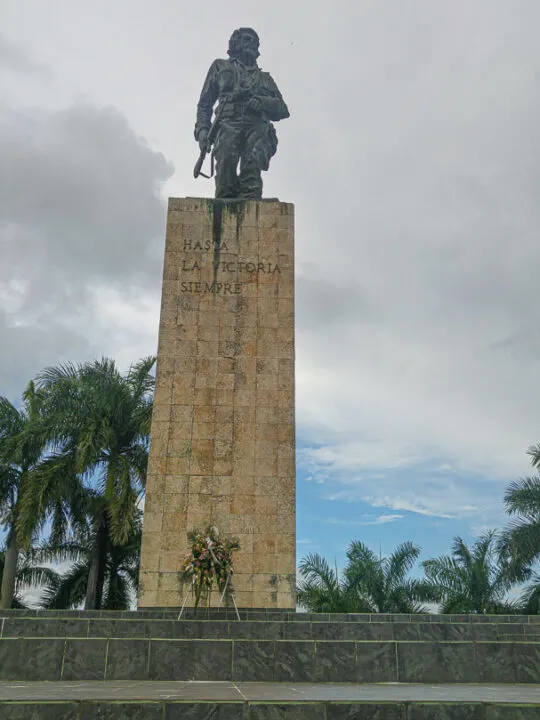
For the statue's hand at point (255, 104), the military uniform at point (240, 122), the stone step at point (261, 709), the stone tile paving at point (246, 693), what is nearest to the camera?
the stone step at point (261, 709)

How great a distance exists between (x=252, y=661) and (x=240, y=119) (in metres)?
14.9

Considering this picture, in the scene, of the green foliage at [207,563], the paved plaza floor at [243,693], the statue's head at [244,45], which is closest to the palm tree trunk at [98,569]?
the green foliage at [207,563]

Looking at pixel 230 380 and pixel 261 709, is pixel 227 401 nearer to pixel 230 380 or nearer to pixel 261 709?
pixel 230 380

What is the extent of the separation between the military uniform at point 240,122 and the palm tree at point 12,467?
10923 millimetres

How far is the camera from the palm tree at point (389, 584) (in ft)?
75.5

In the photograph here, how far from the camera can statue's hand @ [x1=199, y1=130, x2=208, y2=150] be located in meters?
18.8

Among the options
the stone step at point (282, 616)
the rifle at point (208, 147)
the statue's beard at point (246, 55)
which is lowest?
the stone step at point (282, 616)

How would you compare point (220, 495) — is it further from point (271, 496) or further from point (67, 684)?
point (67, 684)

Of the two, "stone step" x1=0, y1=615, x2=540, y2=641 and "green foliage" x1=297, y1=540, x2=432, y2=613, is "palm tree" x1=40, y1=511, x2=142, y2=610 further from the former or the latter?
"stone step" x1=0, y1=615, x2=540, y2=641

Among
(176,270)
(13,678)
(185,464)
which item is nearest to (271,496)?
(185,464)

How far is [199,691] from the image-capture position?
19.9 ft

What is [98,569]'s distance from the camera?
72.1 ft

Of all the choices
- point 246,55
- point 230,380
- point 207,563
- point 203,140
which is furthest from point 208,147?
point 207,563

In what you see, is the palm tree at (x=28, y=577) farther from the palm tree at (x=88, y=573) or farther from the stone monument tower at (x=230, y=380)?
the stone monument tower at (x=230, y=380)
